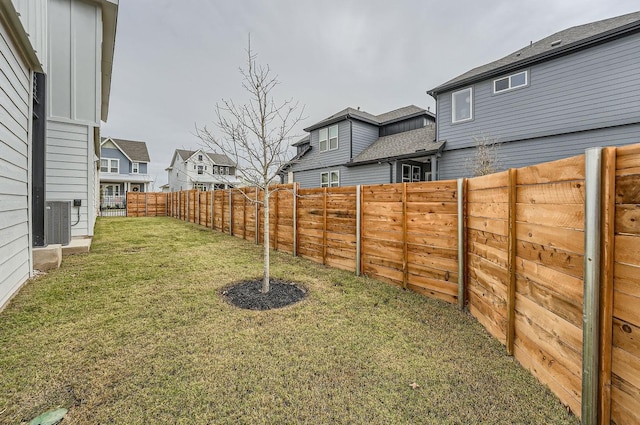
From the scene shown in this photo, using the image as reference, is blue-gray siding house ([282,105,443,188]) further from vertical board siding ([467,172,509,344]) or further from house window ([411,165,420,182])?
vertical board siding ([467,172,509,344])

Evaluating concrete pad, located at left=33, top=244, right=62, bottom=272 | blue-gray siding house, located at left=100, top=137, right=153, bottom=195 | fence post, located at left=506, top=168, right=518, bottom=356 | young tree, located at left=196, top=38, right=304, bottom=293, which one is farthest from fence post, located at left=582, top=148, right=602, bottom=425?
blue-gray siding house, located at left=100, top=137, right=153, bottom=195

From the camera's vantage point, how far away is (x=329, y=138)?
602 inches

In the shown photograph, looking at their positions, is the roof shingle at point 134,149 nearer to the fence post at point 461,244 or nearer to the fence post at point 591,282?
the fence post at point 461,244

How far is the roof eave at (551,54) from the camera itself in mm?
7223

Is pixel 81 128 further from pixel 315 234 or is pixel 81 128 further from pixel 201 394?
pixel 201 394

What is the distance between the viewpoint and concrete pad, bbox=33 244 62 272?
5.00 m

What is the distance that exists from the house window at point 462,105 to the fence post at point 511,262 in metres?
9.37

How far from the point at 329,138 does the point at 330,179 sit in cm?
233

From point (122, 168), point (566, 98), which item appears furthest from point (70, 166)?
point (122, 168)

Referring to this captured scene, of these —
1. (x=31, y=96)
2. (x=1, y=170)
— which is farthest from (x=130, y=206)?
(x=1, y=170)

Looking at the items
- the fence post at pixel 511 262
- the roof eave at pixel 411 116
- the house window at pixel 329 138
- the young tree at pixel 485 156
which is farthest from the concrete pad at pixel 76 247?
the roof eave at pixel 411 116

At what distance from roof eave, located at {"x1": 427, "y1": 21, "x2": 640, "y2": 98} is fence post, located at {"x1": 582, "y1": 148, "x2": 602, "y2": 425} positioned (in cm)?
969

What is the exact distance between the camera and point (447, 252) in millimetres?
3848

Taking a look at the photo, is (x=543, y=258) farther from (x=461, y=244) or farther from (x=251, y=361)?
(x=251, y=361)
